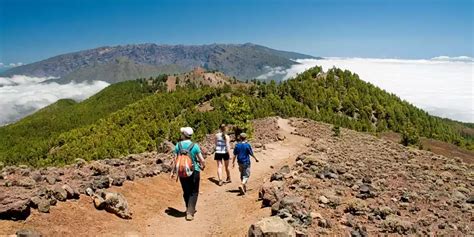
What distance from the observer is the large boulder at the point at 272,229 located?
1207 centimetres

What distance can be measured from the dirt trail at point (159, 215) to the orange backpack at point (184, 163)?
194 cm

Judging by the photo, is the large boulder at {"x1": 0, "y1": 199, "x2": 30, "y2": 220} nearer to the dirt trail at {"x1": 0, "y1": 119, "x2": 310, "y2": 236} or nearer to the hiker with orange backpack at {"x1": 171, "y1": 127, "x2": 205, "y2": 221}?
the dirt trail at {"x1": 0, "y1": 119, "x2": 310, "y2": 236}

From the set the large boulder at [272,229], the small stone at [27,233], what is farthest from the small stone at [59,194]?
the large boulder at [272,229]

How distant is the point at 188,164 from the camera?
15422 millimetres

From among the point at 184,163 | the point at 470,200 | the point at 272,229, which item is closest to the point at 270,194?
the point at 184,163

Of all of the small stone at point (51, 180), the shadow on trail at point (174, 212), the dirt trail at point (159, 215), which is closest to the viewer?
the dirt trail at point (159, 215)

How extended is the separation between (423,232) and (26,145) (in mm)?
198741

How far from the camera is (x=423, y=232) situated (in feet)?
47.4

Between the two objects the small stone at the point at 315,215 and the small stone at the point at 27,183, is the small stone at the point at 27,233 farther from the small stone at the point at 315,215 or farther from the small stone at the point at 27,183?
the small stone at the point at 315,215

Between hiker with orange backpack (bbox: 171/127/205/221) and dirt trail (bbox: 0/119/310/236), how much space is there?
1.20m

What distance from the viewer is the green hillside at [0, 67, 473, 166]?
11862 centimetres

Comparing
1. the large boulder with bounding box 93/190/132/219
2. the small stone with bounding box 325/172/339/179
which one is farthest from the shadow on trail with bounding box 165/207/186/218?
the small stone with bounding box 325/172/339/179

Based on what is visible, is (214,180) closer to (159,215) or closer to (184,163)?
(159,215)

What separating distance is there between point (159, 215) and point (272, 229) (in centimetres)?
586
